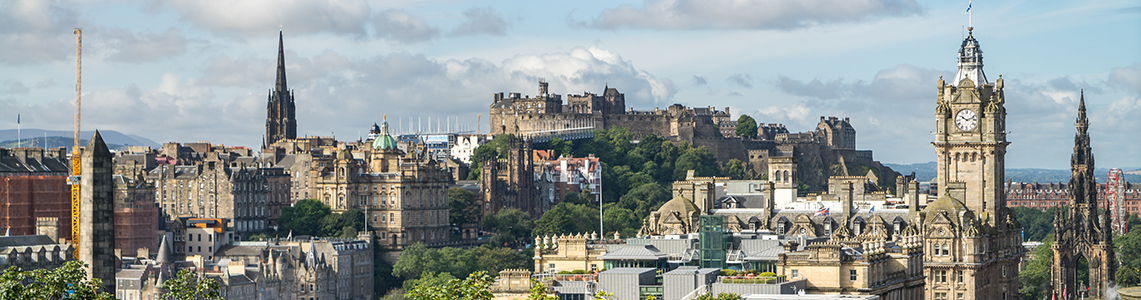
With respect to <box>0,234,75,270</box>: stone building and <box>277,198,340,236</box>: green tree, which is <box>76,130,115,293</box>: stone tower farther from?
<box>277,198,340,236</box>: green tree

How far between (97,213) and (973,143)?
6980cm

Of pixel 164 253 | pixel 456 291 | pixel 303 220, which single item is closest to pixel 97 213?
pixel 456 291

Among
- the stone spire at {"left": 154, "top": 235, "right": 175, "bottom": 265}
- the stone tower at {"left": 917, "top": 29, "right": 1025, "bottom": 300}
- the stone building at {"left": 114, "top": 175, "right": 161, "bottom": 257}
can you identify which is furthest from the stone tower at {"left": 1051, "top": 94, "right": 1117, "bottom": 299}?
the stone building at {"left": 114, "top": 175, "right": 161, "bottom": 257}

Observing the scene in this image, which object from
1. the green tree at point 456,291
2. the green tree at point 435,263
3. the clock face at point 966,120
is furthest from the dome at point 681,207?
the green tree at point 456,291

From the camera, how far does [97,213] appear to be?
59562 mm

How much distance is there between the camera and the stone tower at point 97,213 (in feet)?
194

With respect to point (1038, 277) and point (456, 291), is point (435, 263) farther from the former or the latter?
point (456, 291)

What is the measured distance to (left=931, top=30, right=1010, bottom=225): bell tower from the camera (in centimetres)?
11781

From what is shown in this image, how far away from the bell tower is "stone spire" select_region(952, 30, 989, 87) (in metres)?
0.85

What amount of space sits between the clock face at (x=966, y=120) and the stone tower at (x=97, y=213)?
68.7m

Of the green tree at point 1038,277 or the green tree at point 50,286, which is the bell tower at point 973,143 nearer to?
the green tree at point 1038,277

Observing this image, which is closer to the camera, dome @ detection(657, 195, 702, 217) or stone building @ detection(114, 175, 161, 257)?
dome @ detection(657, 195, 702, 217)

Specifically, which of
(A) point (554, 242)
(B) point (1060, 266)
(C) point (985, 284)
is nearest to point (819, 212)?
(C) point (985, 284)

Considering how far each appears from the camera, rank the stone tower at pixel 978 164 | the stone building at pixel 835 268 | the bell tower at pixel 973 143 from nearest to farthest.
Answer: the stone building at pixel 835 268 → the stone tower at pixel 978 164 → the bell tower at pixel 973 143
